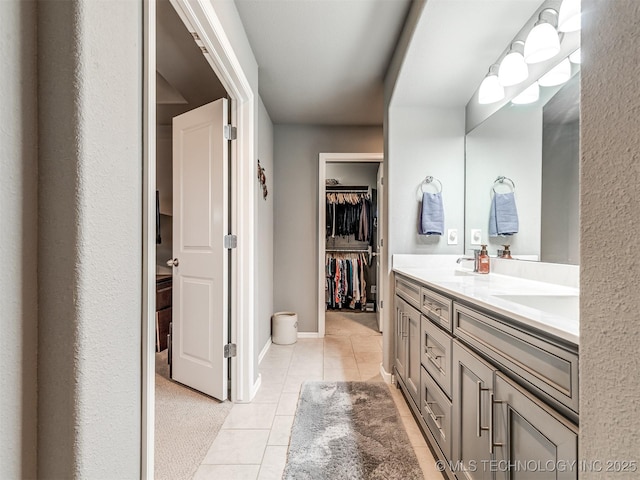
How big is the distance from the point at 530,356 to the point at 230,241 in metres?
1.78

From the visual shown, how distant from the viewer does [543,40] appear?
156cm

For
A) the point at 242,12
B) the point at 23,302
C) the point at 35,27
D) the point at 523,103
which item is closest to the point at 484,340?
the point at 23,302

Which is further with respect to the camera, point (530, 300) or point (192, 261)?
point (192, 261)

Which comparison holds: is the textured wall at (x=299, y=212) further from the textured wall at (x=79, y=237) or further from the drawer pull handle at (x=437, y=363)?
the textured wall at (x=79, y=237)

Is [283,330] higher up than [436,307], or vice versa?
[436,307]

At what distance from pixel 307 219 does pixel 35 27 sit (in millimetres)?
3170

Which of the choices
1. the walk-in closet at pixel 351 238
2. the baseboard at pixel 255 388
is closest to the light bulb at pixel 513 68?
the baseboard at pixel 255 388

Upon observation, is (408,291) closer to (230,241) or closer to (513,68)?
(230,241)

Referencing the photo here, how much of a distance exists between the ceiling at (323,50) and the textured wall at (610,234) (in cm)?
158

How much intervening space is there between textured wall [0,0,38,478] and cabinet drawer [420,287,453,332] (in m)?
1.35

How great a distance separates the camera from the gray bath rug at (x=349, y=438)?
150 centimetres

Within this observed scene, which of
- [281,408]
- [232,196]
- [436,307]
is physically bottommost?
[281,408]

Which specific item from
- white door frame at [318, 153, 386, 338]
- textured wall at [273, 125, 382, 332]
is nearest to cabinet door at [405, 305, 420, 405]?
white door frame at [318, 153, 386, 338]

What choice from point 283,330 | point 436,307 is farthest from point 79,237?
point 283,330
